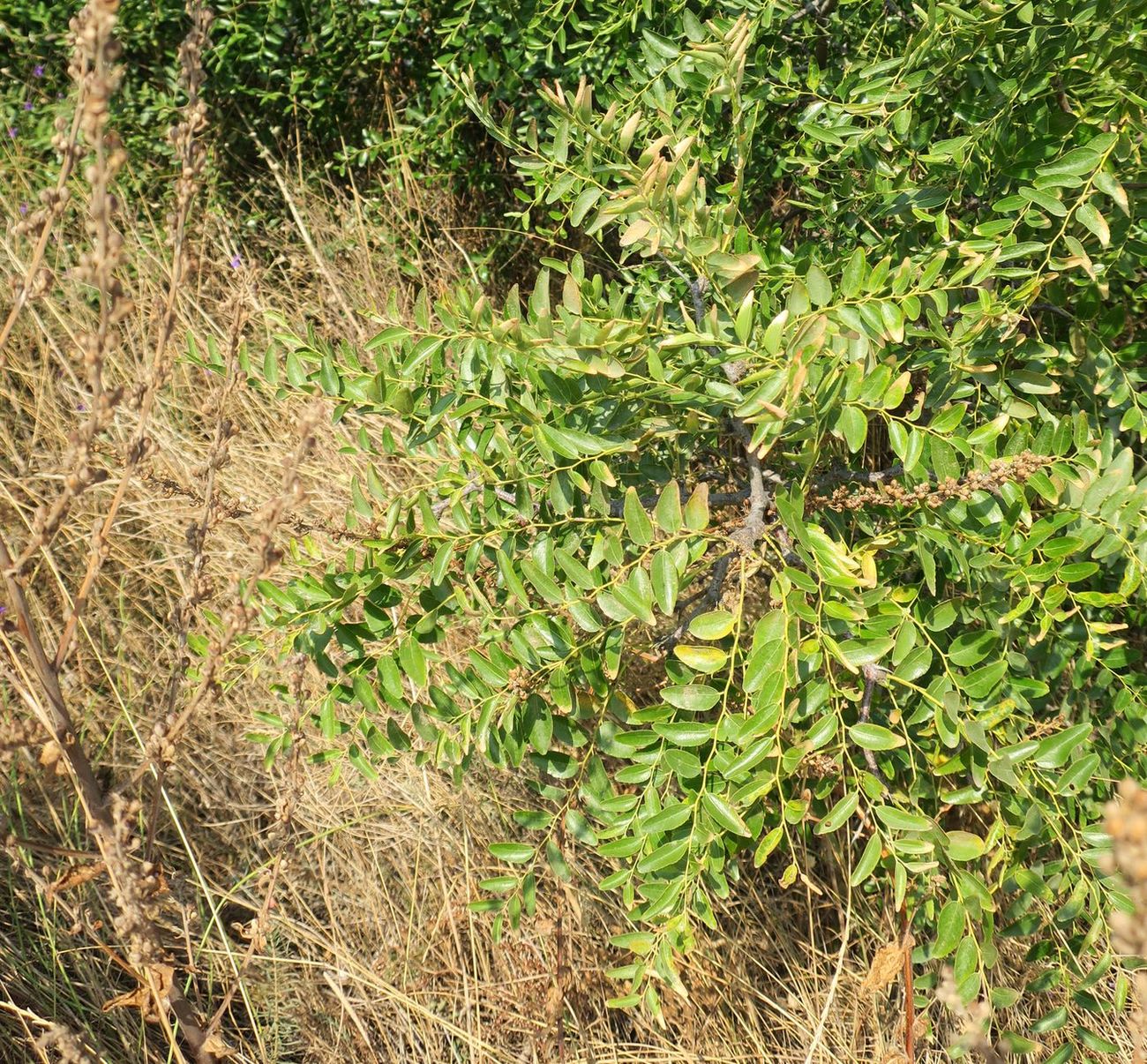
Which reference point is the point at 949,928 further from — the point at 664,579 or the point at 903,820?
the point at 664,579

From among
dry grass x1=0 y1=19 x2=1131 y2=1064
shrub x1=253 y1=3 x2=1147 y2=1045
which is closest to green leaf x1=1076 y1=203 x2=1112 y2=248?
shrub x1=253 y1=3 x2=1147 y2=1045

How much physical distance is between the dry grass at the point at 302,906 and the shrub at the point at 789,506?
232 mm

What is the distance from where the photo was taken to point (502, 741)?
1.60 m

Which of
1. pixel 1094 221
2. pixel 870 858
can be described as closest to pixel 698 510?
pixel 870 858

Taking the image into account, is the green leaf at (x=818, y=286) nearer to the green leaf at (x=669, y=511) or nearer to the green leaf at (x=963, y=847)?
the green leaf at (x=669, y=511)

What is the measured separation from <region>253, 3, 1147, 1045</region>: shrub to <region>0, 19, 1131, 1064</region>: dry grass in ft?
0.76

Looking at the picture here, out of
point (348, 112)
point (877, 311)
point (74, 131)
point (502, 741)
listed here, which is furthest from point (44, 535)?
point (348, 112)

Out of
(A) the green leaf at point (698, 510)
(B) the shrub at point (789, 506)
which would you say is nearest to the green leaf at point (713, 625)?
(B) the shrub at point (789, 506)

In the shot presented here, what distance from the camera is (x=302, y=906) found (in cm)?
218

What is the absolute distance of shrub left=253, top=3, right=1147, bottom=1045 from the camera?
1.41 m

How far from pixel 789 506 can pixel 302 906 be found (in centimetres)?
140

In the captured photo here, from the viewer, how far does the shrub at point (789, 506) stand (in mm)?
1411

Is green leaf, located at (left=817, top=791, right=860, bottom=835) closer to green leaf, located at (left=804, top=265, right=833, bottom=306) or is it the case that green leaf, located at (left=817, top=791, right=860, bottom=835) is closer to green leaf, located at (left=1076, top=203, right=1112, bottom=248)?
green leaf, located at (left=804, top=265, right=833, bottom=306)

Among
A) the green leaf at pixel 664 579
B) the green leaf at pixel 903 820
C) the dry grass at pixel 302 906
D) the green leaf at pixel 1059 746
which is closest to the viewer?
the green leaf at pixel 664 579
